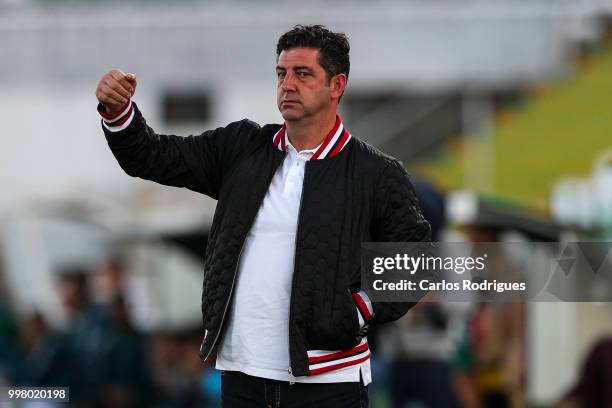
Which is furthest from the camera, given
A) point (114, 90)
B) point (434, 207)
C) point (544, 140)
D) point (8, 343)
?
point (544, 140)

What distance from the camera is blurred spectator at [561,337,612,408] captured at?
4.71 meters

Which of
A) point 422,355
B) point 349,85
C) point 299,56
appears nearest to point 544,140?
point 349,85

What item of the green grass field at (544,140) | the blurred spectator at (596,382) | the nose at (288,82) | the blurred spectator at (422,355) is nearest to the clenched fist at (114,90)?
the nose at (288,82)

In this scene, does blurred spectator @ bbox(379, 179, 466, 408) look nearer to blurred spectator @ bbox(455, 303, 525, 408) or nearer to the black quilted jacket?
blurred spectator @ bbox(455, 303, 525, 408)

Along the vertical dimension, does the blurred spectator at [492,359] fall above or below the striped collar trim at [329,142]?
below

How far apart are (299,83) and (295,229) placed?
0.41 meters

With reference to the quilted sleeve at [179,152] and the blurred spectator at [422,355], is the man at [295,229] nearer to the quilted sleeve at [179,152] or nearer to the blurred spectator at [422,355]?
the quilted sleeve at [179,152]

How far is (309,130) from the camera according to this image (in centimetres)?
358

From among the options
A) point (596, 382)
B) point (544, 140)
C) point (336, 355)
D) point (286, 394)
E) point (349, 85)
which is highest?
point (349, 85)

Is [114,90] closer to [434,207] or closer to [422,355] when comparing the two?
[434,207]

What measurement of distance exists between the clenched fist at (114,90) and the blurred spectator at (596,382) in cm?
226

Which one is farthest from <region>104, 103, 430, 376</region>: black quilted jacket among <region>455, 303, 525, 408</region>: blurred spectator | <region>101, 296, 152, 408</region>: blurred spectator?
<region>101, 296, 152, 408</region>: blurred spectator

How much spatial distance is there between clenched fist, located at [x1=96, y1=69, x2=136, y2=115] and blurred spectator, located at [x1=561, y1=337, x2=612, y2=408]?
2.26 meters

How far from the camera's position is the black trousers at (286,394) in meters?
3.50
